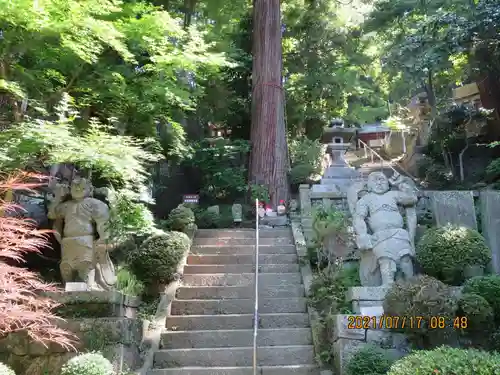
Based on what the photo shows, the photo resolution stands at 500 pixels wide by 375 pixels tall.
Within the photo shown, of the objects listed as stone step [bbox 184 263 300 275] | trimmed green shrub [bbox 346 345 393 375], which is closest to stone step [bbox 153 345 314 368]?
trimmed green shrub [bbox 346 345 393 375]

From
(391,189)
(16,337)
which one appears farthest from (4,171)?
(391,189)

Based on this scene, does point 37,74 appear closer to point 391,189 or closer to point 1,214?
point 1,214

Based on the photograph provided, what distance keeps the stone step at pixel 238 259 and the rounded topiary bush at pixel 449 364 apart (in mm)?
4058

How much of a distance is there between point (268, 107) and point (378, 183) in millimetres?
6173

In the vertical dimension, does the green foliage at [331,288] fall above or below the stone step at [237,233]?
below

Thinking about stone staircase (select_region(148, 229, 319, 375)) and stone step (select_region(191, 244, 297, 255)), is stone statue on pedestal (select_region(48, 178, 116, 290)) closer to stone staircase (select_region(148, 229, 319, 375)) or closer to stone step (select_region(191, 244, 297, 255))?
stone staircase (select_region(148, 229, 319, 375))

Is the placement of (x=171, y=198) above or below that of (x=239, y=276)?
above

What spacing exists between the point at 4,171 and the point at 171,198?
24.7 ft

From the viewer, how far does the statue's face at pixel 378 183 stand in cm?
628

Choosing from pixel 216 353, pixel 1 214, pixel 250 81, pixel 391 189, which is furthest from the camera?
pixel 250 81

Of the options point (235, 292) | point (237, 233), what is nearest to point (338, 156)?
point (237, 233)

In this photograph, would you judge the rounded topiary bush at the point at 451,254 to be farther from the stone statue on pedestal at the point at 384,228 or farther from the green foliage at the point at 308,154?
the green foliage at the point at 308,154

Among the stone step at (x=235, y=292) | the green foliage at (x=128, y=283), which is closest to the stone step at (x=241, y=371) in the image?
the green foliage at (x=128, y=283)

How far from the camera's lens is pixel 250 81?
520 inches
